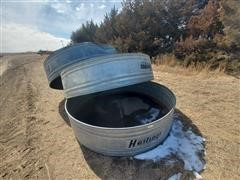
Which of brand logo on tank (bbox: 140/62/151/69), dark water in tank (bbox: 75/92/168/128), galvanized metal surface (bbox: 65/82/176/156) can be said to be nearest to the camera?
galvanized metal surface (bbox: 65/82/176/156)

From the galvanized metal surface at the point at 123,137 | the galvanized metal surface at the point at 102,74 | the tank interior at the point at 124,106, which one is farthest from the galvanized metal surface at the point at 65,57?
the galvanized metal surface at the point at 123,137

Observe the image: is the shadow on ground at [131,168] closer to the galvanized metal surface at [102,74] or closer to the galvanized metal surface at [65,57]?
the galvanized metal surface at [102,74]

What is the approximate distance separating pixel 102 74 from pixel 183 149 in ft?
5.17

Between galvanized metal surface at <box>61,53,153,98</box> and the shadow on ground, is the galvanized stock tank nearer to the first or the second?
galvanized metal surface at <box>61,53,153,98</box>

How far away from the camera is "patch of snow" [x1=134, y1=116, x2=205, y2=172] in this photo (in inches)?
115

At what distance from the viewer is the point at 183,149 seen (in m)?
3.17

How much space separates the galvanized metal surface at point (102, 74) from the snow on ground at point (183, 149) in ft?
3.43

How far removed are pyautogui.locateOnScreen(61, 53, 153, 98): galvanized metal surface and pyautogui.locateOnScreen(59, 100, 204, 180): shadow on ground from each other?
100 cm

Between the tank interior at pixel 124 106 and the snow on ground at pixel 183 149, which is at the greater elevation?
the tank interior at pixel 124 106

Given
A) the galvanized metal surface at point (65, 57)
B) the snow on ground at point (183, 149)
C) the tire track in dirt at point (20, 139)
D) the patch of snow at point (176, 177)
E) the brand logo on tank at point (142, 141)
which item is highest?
the galvanized metal surface at point (65, 57)

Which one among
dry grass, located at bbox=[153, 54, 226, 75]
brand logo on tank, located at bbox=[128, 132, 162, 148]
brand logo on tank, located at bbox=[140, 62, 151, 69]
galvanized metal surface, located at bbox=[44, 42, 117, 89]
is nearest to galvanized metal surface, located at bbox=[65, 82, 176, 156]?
brand logo on tank, located at bbox=[128, 132, 162, 148]

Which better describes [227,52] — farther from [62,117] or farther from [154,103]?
[62,117]

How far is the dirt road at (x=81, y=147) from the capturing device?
286 centimetres

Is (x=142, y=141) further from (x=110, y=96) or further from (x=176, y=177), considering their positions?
(x=110, y=96)
